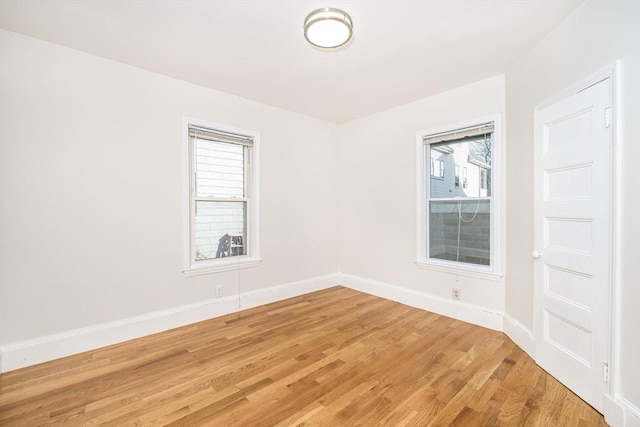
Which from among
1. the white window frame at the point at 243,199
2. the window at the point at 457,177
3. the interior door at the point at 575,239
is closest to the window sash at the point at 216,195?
the white window frame at the point at 243,199

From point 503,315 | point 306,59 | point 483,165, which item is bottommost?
point 503,315

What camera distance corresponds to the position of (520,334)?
2.63 metres

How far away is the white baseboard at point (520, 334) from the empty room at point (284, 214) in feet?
0.08

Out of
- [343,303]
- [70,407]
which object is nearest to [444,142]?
[343,303]

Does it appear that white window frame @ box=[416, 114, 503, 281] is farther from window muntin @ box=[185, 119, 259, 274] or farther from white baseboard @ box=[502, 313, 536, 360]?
window muntin @ box=[185, 119, 259, 274]

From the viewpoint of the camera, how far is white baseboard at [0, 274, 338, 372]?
2.33 meters

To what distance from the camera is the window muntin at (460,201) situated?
317 centimetres

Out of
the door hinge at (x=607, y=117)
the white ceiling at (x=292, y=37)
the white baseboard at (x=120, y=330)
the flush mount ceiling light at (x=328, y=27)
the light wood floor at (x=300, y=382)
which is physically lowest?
the light wood floor at (x=300, y=382)

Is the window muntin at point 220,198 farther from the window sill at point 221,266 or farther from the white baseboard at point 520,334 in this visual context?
the white baseboard at point 520,334

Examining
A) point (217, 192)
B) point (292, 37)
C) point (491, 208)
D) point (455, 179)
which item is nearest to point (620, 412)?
point (491, 208)

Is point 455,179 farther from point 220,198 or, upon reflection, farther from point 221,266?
point 221,266

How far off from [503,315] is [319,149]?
10.7 ft

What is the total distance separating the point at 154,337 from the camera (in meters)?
2.87

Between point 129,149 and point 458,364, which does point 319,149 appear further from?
point 458,364
